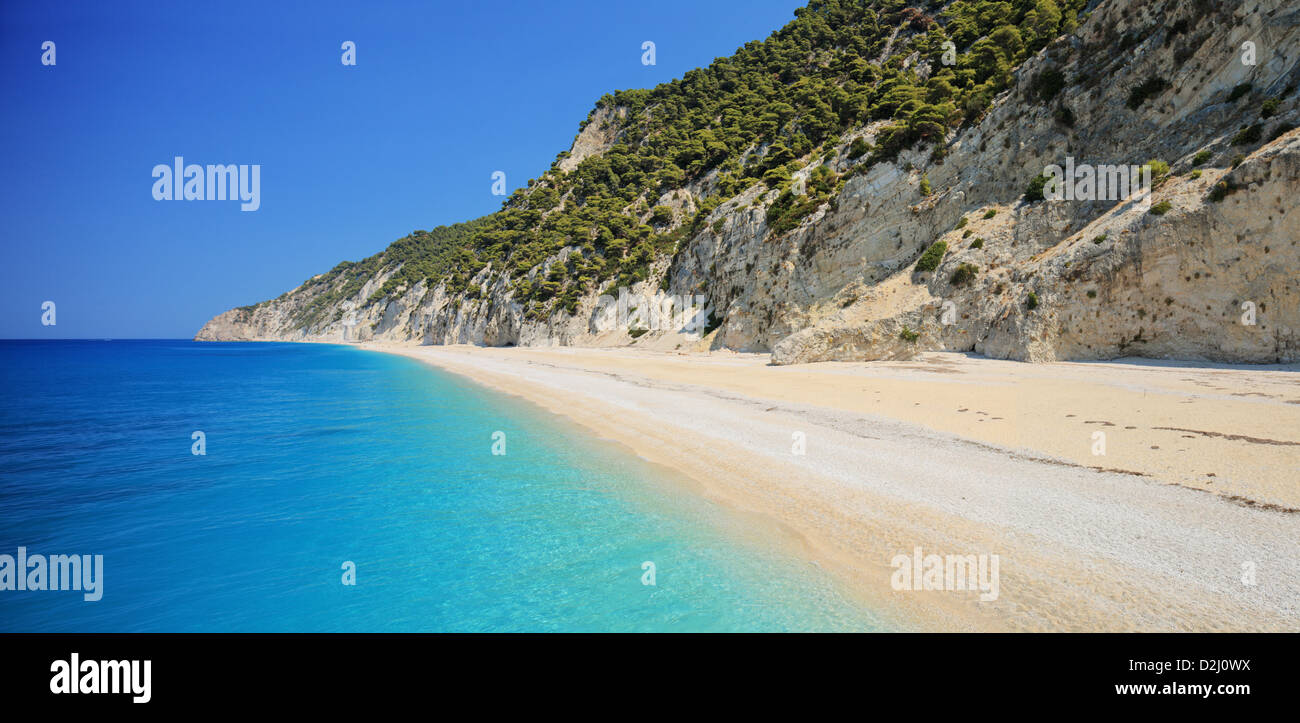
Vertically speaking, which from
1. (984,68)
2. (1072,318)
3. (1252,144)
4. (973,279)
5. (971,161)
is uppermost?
(984,68)

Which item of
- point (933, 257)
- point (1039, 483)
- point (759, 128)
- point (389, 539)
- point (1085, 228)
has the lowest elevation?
point (389, 539)

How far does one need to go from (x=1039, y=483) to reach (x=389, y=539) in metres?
9.86

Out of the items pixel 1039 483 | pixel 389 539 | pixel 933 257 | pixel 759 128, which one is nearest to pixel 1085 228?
pixel 933 257

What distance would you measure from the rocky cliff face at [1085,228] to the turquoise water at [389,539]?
19.6 meters

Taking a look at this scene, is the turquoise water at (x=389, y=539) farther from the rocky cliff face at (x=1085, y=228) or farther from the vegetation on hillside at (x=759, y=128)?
the vegetation on hillside at (x=759, y=128)

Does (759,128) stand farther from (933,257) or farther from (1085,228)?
(1085,228)

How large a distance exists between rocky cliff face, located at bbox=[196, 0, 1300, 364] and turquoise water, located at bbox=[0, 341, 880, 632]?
19.6 meters

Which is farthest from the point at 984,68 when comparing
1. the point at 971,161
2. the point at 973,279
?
the point at 973,279

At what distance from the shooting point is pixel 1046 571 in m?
5.19

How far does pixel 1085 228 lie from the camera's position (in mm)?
21344

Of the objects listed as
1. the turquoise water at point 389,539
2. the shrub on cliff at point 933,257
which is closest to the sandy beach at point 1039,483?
the turquoise water at point 389,539
